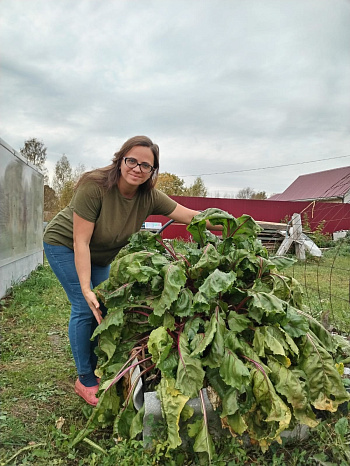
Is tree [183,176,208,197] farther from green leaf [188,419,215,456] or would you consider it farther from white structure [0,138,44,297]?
green leaf [188,419,215,456]

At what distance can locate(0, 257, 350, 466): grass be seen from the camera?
1923 mm

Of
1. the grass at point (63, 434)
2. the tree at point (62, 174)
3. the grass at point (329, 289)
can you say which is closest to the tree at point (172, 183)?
the tree at point (62, 174)

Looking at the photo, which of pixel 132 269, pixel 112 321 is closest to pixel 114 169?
pixel 132 269

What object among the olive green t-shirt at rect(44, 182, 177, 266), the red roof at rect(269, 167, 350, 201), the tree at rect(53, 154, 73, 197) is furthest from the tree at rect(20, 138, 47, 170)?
the olive green t-shirt at rect(44, 182, 177, 266)

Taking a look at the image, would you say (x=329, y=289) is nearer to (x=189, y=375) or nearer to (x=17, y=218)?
(x=189, y=375)

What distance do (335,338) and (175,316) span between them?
1.19 metres

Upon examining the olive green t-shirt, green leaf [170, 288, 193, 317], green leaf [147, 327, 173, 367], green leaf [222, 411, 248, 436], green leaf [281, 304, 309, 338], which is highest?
the olive green t-shirt

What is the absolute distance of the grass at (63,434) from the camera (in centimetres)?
192

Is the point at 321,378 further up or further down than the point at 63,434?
further up

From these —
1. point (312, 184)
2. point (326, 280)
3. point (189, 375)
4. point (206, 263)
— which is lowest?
point (326, 280)

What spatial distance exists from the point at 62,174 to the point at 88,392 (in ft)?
74.1

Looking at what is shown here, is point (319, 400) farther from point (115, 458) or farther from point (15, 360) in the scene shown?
point (15, 360)

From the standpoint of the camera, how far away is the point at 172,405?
73.2 inches

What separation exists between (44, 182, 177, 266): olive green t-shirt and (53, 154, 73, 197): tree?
20.9 meters
